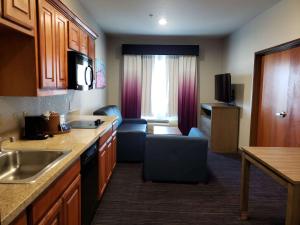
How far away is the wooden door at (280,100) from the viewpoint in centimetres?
Result: 329

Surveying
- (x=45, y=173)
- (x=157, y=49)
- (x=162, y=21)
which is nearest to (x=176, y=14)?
(x=162, y=21)

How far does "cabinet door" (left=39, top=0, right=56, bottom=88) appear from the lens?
1840 mm

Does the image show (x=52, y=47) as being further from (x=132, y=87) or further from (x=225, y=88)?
(x=132, y=87)

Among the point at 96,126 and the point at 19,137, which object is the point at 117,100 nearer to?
the point at 96,126

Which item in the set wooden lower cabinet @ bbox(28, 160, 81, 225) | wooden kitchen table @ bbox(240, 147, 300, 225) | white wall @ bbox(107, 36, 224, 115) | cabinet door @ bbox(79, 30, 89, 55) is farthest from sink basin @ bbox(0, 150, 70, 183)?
white wall @ bbox(107, 36, 224, 115)

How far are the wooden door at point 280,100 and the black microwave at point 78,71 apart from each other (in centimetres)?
277

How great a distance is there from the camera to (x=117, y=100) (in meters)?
6.32

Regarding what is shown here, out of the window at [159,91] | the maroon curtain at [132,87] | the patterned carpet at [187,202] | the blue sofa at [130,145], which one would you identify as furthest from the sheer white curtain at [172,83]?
the patterned carpet at [187,202]

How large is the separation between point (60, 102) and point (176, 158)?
1.70 metres

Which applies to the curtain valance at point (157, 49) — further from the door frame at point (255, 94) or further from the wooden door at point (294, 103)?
the wooden door at point (294, 103)

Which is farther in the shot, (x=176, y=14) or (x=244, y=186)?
(x=176, y=14)

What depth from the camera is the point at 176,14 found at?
13.5ft

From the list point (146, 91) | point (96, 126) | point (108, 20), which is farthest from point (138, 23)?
point (96, 126)

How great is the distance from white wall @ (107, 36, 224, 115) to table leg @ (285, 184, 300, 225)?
4.79m
